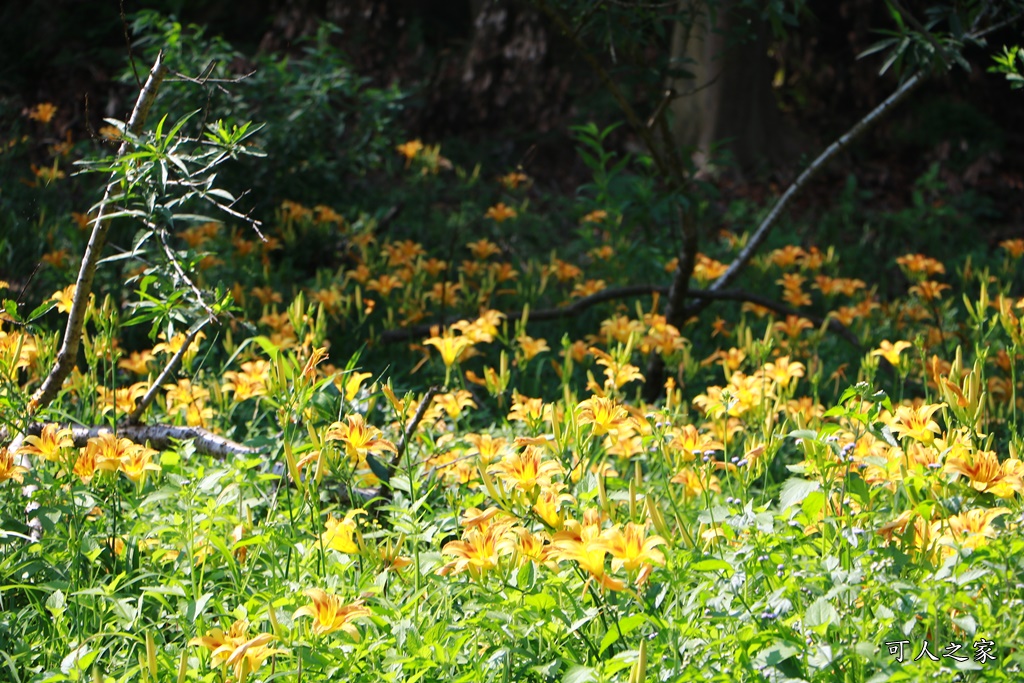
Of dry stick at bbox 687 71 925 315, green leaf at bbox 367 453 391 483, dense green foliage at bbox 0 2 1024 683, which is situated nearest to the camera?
dense green foliage at bbox 0 2 1024 683

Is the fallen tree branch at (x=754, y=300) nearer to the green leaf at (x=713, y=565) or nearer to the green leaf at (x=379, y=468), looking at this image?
the green leaf at (x=379, y=468)

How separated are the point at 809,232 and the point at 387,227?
3374mm

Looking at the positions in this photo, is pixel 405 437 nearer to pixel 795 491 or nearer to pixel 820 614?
pixel 795 491

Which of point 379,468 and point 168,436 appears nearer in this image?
point 379,468

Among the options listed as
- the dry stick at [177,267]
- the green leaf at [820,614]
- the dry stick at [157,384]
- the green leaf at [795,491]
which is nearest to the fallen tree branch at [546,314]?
the dry stick at [157,384]

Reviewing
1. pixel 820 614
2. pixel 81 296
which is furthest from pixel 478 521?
pixel 81 296

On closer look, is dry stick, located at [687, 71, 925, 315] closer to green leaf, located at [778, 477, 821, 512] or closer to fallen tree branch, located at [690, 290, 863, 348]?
fallen tree branch, located at [690, 290, 863, 348]

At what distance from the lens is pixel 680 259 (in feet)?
14.1

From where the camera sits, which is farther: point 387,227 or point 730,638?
point 387,227

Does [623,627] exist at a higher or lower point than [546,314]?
higher

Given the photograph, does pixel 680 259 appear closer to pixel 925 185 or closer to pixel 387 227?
pixel 387 227

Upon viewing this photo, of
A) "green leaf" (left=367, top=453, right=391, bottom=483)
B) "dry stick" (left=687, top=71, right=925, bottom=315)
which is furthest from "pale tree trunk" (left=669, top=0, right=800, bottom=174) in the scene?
"green leaf" (left=367, top=453, right=391, bottom=483)

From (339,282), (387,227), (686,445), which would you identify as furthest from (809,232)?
(686,445)

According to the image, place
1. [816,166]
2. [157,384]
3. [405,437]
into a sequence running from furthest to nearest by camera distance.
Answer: [816,166] < [157,384] < [405,437]
